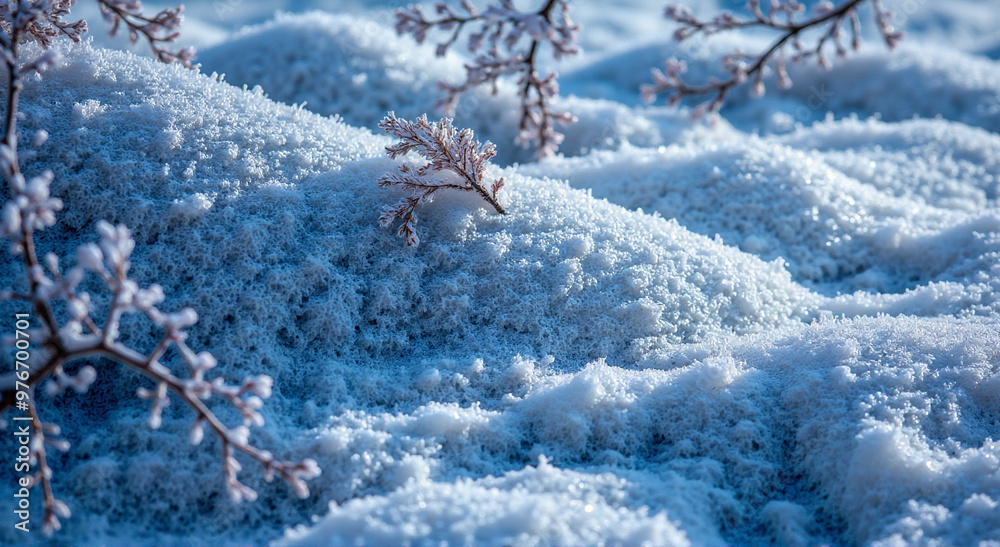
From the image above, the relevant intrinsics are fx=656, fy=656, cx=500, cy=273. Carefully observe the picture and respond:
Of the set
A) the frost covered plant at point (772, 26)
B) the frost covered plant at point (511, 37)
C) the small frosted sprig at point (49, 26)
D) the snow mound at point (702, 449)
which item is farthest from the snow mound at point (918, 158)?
the small frosted sprig at point (49, 26)

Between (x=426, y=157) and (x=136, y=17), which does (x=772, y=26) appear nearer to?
Answer: (x=426, y=157)

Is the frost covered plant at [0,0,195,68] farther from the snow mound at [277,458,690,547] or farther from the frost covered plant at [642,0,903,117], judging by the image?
the frost covered plant at [642,0,903,117]

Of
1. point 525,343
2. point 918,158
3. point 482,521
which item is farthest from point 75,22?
point 918,158

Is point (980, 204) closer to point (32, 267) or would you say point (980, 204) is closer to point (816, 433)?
point (816, 433)

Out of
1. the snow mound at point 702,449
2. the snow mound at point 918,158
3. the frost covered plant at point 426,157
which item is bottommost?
the snow mound at point 702,449

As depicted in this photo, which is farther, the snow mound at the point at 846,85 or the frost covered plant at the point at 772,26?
the snow mound at the point at 846,85

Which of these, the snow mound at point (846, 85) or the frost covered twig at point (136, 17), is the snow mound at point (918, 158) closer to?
the snow mound at point (846, 85)

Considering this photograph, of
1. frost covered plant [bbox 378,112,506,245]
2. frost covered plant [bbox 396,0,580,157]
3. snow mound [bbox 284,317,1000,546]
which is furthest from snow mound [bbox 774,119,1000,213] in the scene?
frost covered plant [bbox 378,112,506,245]
